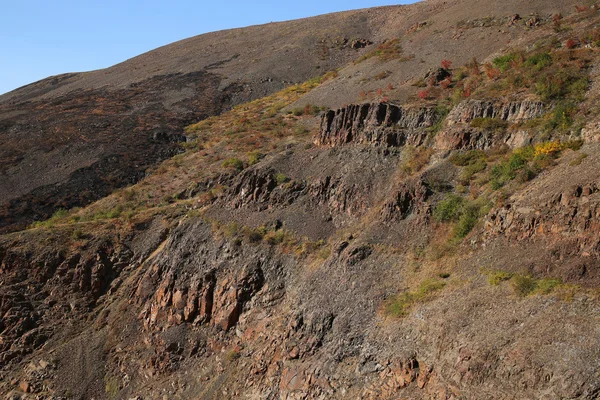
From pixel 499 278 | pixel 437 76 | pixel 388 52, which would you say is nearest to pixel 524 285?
pixel 499 278

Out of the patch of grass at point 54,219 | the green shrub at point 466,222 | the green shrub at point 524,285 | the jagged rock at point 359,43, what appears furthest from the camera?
the jagged rock at point 359,43

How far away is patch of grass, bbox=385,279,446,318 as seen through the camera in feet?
56.7

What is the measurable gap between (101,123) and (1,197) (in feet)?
49.7

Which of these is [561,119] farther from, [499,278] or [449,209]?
[499,278]

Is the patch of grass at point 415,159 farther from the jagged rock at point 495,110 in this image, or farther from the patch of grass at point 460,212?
the patch of grass at point 460,212

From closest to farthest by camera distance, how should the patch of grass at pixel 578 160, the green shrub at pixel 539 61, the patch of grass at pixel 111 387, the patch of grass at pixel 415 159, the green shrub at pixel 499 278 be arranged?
1. the green shrub at pixel 499 278
2. the patch of grass at pixel 578 160
3. the patch of grass at pixel 111 387
4. the patch of grass at pixel 415 159
5. the green shrub at pixel 539 61

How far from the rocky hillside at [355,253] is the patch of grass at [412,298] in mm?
56

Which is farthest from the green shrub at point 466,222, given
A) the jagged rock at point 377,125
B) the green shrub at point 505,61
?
the green shrub at point 505,61

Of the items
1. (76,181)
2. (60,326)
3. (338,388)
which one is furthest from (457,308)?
(76,181)

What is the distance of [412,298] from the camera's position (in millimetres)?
17594

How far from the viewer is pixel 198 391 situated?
2053 cm

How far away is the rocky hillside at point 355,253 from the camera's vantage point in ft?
49.5

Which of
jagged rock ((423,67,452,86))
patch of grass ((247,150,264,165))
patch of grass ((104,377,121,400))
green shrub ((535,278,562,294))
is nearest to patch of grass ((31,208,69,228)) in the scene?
patch of grass ((247,150,264,165))

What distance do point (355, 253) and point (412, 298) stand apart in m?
3.90
